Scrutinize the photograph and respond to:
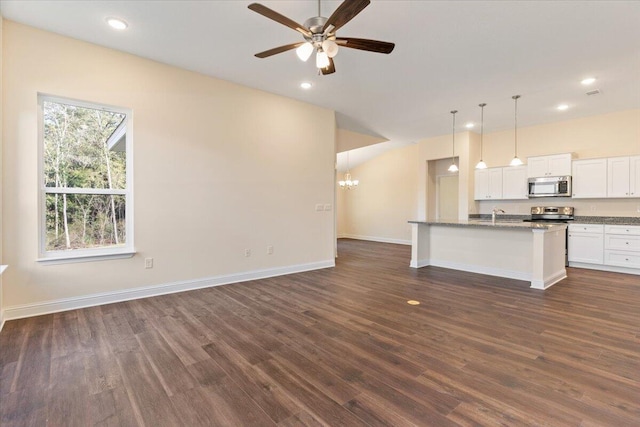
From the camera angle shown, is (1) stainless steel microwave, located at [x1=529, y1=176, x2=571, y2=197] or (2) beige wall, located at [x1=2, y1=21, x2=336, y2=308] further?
(1) stainless steel microwave, located at [x1=529, y1=176, x2=571, y2=197]

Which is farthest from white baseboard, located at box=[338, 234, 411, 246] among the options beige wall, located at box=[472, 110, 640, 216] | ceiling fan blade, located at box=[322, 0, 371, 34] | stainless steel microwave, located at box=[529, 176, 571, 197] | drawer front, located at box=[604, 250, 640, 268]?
ceiling fan blade, located at box=[322, 0, 371, 34]

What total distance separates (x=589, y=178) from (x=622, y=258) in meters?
1.57

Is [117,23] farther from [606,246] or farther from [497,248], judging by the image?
[606,246]

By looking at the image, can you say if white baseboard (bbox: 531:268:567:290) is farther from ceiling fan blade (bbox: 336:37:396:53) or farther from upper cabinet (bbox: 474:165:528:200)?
ceiling fan blade (bbox: 336:37:396:53)

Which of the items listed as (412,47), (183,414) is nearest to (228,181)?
(412,47)

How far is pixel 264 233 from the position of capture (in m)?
5.00

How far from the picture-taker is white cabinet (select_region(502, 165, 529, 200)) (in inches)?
265

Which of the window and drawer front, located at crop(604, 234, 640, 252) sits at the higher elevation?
the window

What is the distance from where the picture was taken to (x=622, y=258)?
5.32 m

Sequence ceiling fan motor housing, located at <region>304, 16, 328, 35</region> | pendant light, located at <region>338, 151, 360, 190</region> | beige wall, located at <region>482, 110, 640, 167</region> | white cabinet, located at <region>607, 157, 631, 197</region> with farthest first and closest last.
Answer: pendant light, located at <region>338, 151, 360, 190</region>
beige wall, located at <region>482, 110, 640, 167</region>
white cabinet, located at <region>607, 157, 631, 197</region>
ceiling fan motor housing, located at <region>304, 16, 328, 35</region>

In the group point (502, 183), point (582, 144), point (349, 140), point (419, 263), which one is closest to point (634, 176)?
point (582, 144)

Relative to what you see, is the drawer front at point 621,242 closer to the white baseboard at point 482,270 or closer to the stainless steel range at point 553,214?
the stainless steel range at point 553,214

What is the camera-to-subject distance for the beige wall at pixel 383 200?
31.0 feet

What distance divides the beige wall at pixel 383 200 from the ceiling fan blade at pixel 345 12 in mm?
7361
